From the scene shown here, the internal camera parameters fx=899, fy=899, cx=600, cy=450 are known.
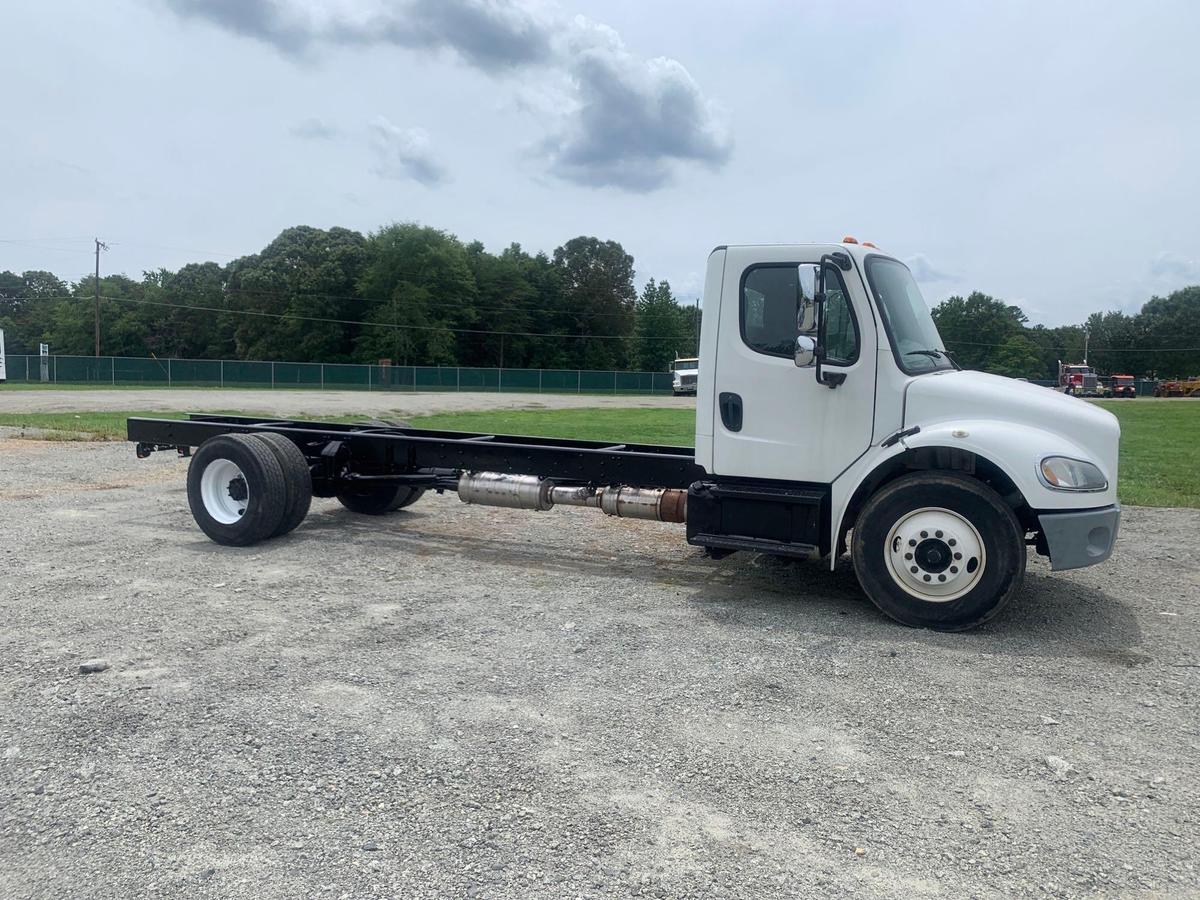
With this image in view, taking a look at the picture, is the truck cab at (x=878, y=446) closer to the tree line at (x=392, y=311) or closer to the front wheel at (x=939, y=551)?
the front wheel at (x=939, y=551)

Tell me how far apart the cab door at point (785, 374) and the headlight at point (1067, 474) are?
1109mm

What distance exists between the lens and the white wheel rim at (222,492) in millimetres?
8328

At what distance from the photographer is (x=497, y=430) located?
22547mm

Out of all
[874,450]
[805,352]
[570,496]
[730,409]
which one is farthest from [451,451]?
[874,450]

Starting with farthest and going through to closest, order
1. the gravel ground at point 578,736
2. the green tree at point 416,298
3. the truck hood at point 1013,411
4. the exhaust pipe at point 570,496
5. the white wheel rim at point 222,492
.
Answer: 1. the green tree at point 416,298
2. the white wheel rim at point 222,492
3. the exhaust pipe at point 570,496
4. the truck hood at point 1013,411
5. the gravel ground at point 578,736

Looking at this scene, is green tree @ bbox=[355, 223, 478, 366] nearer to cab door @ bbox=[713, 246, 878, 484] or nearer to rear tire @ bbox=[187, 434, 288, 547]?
rear tire @ bbox=[187, 434, 288, 547]

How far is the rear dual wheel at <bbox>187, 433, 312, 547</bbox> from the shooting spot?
26.3 ft

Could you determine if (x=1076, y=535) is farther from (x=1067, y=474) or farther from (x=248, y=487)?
(x=248, y=487)

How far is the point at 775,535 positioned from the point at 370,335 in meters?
77.9

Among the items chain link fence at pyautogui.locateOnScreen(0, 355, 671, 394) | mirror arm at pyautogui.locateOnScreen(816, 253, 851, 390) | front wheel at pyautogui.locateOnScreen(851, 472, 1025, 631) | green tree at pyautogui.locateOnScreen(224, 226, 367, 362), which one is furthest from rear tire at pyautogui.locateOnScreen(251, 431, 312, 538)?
green tree at pyautogui.locateOnScreen(224, 226, 367, 362)

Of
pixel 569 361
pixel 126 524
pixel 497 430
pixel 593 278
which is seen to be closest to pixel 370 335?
pixel 569 361

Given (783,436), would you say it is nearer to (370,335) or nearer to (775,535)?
(775,535)

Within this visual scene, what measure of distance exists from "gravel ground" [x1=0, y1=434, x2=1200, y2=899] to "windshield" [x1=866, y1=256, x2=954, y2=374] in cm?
182

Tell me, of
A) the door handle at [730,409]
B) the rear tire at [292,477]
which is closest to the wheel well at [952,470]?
the door handle at [730,409]
